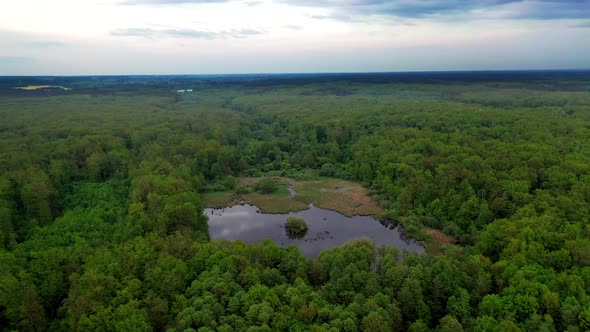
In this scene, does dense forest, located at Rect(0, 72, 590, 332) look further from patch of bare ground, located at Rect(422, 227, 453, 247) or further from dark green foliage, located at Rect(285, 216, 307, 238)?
dark green foliage, located at Rect(285, 216, 307, 238)

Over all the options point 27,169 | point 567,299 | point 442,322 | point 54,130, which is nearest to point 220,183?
point 27,169

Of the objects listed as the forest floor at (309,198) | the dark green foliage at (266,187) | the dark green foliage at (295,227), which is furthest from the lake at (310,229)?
the dark green foliage at (266,187)

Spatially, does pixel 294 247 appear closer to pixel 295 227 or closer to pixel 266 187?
pixel 295 227

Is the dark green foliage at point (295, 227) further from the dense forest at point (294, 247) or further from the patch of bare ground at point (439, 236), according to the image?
the patch of bare ground at point (439, 236)

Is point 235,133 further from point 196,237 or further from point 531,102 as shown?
point 531,102

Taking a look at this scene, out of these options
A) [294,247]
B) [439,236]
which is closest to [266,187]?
[439,236]
